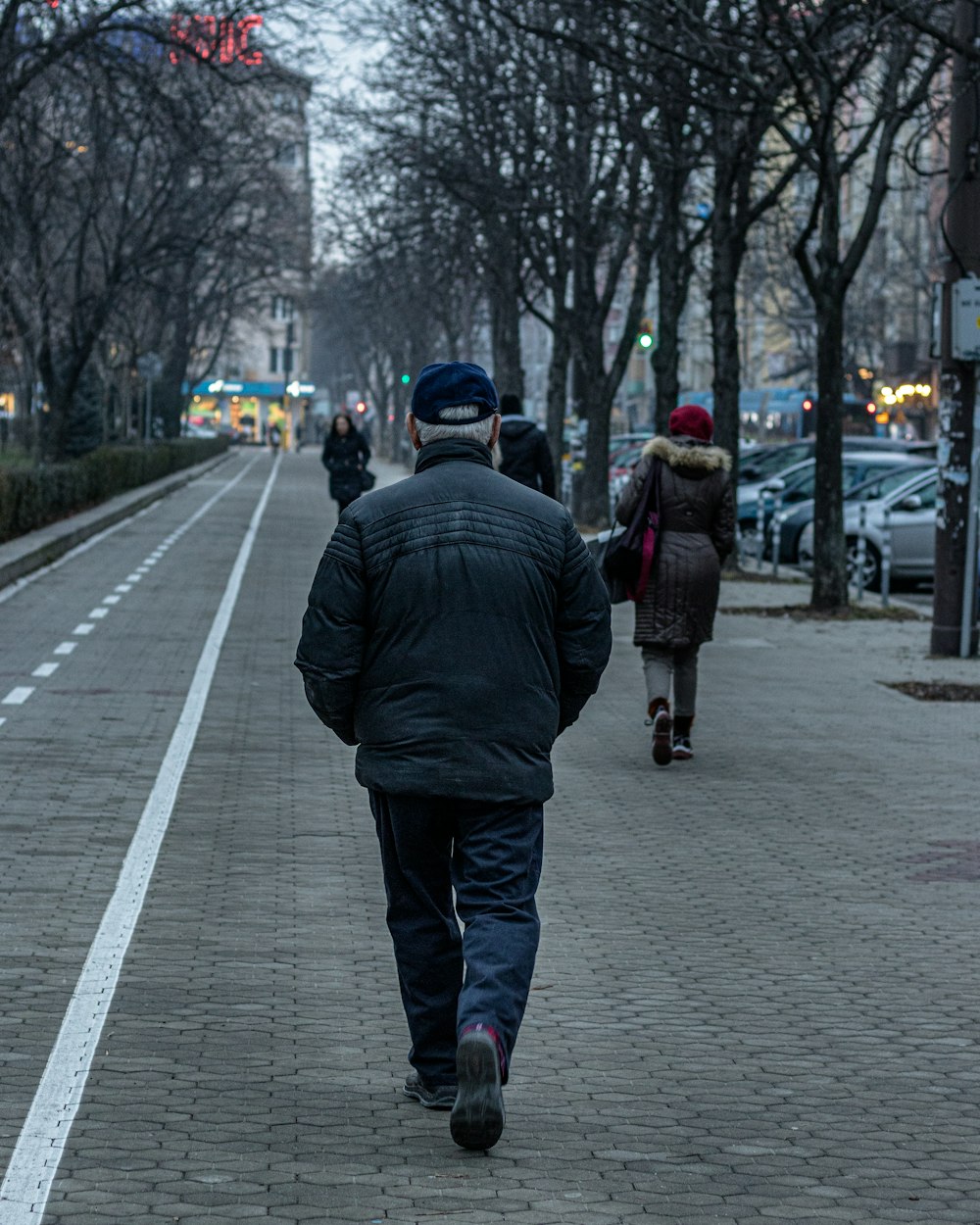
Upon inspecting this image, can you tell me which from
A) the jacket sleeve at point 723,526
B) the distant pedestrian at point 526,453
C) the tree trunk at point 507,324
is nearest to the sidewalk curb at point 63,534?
the distant pedestrian at point 526,453

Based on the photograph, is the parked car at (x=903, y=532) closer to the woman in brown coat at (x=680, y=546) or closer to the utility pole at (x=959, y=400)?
the utility pole at (x=959, y=400)

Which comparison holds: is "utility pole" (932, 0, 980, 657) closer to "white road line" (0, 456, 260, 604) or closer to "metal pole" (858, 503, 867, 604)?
"metal pole" (858, 503, 867, 604)

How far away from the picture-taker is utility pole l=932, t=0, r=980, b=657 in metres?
17.7

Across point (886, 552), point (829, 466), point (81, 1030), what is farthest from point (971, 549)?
point (81, 1030)

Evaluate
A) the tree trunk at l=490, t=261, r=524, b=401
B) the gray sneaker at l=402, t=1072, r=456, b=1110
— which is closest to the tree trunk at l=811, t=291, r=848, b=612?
the gray sneaker at l=402, t=1072, r=456, b=1110

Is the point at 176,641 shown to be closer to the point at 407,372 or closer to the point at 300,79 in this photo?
the point at 300,79

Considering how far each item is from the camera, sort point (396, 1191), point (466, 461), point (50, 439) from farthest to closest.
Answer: point (50, 439)
point (466, 461)
point (396, 1191)

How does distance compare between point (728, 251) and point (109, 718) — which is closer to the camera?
point (109, 718)

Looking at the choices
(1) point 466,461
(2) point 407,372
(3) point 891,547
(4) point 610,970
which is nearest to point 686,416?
(4) point 610,970

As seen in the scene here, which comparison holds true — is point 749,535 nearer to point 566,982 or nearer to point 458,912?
point 566,982

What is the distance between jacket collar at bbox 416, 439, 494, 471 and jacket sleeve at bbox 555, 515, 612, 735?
0.87ft

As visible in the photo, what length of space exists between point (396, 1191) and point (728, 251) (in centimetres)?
2199

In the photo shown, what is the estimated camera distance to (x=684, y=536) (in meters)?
11.4

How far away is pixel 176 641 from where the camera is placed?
17984 mm
